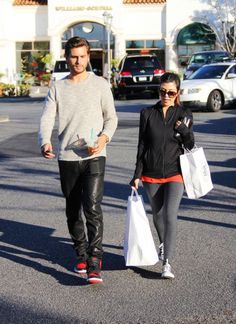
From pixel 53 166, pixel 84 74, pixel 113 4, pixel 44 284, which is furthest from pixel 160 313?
pixel 113 4

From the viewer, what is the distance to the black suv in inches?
1182

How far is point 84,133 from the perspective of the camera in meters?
5.89

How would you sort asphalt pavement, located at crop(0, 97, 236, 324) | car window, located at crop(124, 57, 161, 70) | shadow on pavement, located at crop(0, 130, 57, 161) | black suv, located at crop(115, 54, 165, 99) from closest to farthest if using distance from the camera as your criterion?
asphalt pavement, located at crop(0, 97, 236, 324) → shadow on pavement, located at crop(0, 130, 57, 161) → black suv, located at crop(115, 54, 165, 99) → car window, located at crop(124, 57, 161, 70)

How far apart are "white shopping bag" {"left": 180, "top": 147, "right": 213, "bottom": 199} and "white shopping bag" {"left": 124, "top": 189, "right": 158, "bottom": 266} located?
1.54 feet

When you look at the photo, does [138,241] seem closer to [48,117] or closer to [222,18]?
[48,117]

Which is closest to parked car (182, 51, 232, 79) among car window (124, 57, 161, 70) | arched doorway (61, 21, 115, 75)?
car window (124, 57, 161, 70)

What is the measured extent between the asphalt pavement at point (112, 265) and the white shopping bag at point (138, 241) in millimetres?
189

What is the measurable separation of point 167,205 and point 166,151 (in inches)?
17.9

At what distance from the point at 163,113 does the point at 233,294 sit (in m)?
1.60

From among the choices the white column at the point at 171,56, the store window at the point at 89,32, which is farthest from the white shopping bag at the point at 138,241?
the store window at the point at 89,32

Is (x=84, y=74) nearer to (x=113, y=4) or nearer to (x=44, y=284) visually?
(x=44, y=284)

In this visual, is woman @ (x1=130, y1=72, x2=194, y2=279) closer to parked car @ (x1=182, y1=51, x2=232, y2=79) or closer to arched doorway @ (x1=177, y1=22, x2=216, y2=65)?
parked car @ (x1=182, y1=51, x2=232, y2=79)

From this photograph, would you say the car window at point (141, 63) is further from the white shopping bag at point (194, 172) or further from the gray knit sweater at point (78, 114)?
the gray knit sweater at point (78, 114)

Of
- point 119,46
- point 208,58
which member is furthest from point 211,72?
point 119,46
